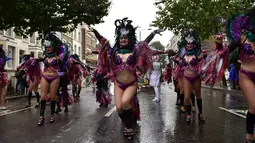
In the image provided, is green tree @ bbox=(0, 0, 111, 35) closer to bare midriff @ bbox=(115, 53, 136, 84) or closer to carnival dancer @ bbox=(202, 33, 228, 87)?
bare midriff @ bbox=(115, 53, 136, 84)

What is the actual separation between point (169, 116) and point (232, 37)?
155 inches

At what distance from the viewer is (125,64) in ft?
18.5

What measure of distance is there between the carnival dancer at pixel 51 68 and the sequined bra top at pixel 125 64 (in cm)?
218

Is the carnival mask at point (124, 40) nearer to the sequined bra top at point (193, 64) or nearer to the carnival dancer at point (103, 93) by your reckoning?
the sequined bra top at point (193, 64)

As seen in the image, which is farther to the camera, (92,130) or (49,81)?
(49,81)

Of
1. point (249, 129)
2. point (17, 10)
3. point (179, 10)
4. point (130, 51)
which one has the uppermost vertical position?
point (179, 10)

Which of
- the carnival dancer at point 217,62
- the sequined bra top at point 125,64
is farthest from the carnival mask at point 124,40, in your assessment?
the carnival dancer at point 217,62

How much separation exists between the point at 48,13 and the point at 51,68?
9.76 m

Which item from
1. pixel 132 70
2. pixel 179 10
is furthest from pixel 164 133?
pixel 179 10

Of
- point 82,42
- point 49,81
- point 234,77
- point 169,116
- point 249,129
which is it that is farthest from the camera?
point 82,42

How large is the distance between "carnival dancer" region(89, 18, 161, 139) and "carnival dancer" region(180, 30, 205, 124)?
138cm

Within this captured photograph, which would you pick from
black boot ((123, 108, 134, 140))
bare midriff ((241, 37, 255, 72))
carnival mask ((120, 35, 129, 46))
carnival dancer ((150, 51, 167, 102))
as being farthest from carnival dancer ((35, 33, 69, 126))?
carnival dancer ((150, 51, 167, 102))

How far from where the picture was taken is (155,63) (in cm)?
1184

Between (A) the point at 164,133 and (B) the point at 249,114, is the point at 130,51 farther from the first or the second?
(B) the point at 249,114
